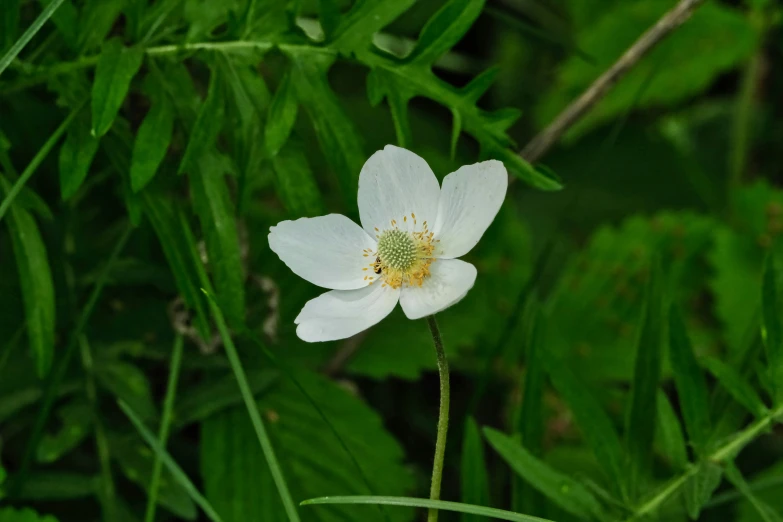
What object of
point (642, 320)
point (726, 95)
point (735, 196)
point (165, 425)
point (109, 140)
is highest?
point (726, 95)

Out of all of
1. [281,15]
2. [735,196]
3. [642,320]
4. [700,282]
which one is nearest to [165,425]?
[281,15]

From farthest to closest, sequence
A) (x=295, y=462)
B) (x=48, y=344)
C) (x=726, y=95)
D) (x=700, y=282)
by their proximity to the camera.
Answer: (x=726, y=95) < (x=700, y=282) < (x=295, y=462) < (x=48, y=344)

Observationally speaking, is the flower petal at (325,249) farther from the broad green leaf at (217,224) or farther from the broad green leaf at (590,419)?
the broad green leaf at (590,419)

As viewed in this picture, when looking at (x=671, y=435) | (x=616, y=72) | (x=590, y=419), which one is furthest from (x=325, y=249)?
(x=616, y=72)

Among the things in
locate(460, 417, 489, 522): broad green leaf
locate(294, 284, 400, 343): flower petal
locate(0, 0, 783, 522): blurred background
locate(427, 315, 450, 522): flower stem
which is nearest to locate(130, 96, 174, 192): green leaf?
locate(0, 0, 783, 522): blurred background

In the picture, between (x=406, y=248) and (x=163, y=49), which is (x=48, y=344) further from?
Answer: (x=406, y=248)

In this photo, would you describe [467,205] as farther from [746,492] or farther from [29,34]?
[29,34]
